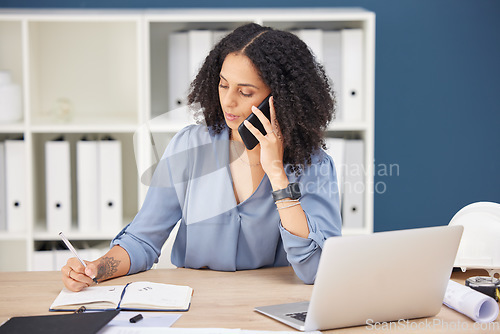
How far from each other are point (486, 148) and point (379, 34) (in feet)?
2.59

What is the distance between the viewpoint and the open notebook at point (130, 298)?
1.30 meters

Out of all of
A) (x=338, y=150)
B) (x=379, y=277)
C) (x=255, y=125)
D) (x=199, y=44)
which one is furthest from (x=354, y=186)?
(x=379, y=277)

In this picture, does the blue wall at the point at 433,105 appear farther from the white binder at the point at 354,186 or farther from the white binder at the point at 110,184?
the white binder at the point at 110,184

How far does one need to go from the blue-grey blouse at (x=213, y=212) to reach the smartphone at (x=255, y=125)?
0.10 meters

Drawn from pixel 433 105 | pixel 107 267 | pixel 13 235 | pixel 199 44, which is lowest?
pixel 13 235

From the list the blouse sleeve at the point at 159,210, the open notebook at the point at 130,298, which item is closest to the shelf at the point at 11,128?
→ the blouse sleeve at the point at 159,210

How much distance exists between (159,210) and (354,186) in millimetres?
1213

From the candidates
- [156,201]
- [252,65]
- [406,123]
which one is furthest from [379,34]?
[156,201]

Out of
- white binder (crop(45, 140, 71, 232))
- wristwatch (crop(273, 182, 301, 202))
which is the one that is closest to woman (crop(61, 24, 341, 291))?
Result: wristwatch (crop(273, 182, 301, 202))

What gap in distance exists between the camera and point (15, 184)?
262 centimetres

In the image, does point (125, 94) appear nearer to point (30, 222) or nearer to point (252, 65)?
point (30, 222)

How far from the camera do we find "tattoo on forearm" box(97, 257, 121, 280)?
1.48 m

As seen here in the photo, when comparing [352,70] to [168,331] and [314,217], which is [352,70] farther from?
[168,331]

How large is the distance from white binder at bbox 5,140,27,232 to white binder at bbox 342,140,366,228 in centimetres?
140
